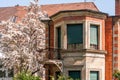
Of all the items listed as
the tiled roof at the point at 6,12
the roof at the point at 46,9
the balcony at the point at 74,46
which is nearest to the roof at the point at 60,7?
the roof at the point at 46,9

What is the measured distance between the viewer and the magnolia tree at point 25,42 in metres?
42.8

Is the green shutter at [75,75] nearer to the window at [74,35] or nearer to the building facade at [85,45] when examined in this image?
the building facade at [85,45]

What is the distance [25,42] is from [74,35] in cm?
960

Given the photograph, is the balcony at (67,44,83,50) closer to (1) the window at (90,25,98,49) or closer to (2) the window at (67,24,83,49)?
(2) the window at (67,24,83,49)

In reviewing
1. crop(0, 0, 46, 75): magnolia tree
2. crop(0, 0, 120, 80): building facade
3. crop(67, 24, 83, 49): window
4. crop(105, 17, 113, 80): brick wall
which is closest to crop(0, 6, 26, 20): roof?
crop(0, 0, 46, 75): magnolia tree

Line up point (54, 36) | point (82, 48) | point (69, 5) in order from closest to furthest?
point (82, 48)
point (54, 36)
point (69, 5)

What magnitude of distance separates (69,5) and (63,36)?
28.2 meters

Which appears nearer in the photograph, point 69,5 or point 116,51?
point 116,51

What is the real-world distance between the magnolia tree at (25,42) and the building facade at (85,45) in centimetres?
580

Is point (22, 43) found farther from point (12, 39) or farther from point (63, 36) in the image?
point (63, 36)

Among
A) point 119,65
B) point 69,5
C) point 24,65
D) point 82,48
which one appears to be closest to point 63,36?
point 82,48

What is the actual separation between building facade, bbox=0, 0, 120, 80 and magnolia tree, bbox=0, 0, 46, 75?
5798 mm

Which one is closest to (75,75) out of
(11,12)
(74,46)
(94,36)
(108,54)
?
(74,46)

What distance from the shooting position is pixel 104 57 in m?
35.9
